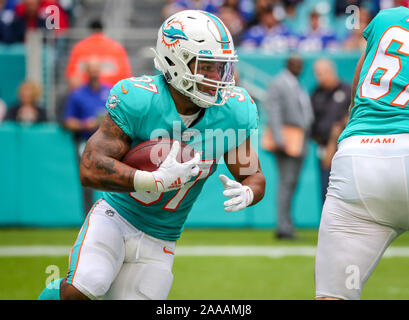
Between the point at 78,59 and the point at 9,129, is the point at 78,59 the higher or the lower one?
the higher one

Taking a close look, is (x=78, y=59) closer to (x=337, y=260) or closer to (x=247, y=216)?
(x=247, y=216)

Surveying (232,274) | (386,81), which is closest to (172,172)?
(386,81)

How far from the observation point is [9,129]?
8.86m

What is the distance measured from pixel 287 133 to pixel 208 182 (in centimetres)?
121

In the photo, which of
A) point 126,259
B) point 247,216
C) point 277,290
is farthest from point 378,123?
point 247,216

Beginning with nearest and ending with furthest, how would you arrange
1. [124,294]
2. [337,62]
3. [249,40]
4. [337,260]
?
1. [337,260]
2. [124,294]
3. [337,62]
4. [249,40]

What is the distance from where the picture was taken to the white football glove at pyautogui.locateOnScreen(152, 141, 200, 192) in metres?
3.10

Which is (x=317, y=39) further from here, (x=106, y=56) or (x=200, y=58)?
(x=200, y=58)

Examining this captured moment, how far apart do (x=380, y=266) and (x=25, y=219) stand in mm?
4414

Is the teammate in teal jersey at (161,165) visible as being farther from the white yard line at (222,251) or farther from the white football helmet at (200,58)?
the white yard line at (222,251)

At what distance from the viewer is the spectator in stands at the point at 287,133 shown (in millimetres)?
7879

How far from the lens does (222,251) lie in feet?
24.2

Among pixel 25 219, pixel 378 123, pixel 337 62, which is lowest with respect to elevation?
pixel 25 219
